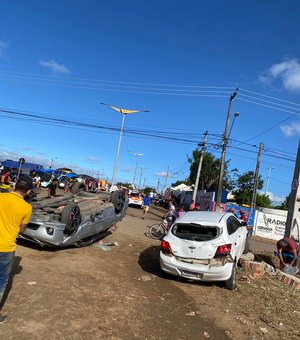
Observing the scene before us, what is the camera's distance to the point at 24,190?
15.7 feet

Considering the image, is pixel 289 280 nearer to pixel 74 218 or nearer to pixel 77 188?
pixel 74 218

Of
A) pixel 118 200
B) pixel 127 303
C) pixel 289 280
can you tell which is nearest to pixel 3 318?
pixel 127 303

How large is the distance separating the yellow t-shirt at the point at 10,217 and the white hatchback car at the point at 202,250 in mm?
4520

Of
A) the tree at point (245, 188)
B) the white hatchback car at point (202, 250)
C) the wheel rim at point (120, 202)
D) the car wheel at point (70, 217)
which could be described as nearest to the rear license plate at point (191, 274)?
the white hatchback car at point (202, 250)

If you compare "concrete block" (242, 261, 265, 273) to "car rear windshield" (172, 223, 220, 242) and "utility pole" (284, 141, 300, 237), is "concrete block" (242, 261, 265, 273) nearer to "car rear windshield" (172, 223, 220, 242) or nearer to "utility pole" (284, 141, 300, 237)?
"car rear windshield" (172, 223, 220, 242)

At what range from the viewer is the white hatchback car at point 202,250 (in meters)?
8.22

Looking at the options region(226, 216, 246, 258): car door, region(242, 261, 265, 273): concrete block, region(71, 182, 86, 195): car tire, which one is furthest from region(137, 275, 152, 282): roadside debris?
region(71, 182, 86, 195): car tire

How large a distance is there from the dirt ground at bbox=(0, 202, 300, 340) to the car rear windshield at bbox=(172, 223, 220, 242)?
1.05 m

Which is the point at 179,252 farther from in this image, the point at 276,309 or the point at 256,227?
the point at 256,227

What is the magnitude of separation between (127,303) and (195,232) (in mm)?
2745

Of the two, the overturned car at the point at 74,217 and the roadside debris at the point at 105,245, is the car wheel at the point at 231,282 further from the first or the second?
the roadside debris at the point at 105,245

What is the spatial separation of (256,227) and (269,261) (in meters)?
17.6

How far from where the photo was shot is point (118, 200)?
12.7m

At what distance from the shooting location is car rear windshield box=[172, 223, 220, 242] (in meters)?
8.58
